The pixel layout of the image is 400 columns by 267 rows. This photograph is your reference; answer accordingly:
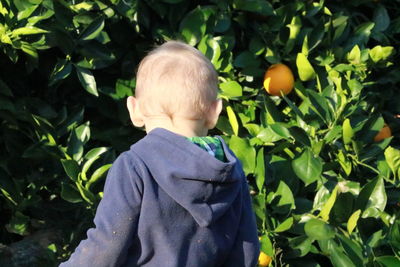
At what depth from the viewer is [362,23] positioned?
8.63 feet

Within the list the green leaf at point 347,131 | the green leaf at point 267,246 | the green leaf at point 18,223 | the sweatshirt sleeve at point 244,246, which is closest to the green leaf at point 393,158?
the green leaf at point 347,131

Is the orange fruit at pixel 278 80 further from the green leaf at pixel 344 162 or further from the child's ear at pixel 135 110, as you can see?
the child's ear at pixel 135 110

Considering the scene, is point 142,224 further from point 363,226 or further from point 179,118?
point 363,226

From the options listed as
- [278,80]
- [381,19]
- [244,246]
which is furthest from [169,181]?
[381,19]

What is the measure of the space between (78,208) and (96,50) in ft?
1.74

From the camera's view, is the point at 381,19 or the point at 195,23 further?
the point at 381,19

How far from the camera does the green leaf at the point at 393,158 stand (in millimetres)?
2178

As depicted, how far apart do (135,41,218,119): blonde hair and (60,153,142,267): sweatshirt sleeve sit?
13 cm

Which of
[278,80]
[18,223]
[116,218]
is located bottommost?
[18,223]

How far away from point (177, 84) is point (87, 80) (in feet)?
2.77

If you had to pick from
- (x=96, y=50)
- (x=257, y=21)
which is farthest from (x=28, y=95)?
(x=257, y=21)

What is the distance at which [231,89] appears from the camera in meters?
2.29

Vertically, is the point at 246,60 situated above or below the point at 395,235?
above

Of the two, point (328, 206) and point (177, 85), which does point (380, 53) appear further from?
point (177, 85)
